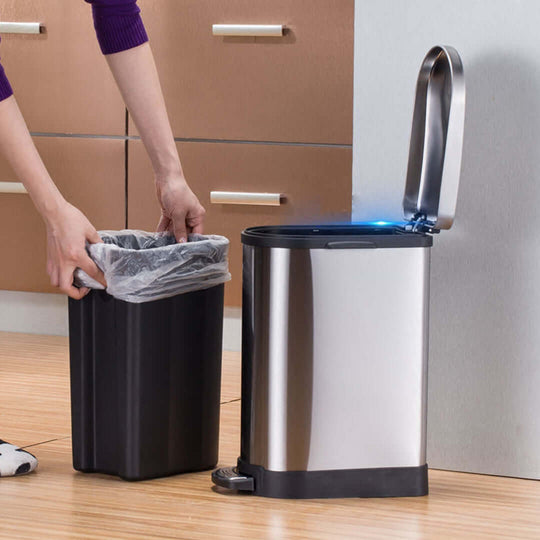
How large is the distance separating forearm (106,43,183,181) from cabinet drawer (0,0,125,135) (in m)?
0.73

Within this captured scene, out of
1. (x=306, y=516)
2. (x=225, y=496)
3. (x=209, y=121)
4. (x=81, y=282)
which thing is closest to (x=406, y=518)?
(x=306, y=516)

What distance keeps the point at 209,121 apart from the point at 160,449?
982 millimetres

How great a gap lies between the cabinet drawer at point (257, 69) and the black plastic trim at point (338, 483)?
96cm

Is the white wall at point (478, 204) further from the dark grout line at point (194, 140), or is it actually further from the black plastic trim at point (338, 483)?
the dark grout line at point (194, 140)

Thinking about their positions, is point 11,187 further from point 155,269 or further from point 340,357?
point 340,357

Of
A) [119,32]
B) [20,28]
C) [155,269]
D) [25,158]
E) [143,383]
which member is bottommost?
[143,383]

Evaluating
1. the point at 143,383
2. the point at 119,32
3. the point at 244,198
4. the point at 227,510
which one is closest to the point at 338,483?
the point at 227,510

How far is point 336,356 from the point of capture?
3.96 ft

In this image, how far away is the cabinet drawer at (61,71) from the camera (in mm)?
2180

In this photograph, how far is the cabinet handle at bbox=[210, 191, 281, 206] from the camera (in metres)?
2.09

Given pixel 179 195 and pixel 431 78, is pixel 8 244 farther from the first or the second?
pixel 431 78

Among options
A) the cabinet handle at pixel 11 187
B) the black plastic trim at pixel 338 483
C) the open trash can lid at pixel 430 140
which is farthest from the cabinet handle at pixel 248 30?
the black plastic trim at pixel 338 483

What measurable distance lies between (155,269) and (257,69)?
0.93 meters

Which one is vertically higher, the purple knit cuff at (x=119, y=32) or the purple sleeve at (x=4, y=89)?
the purple knit cuff at (x=119, y=32)
